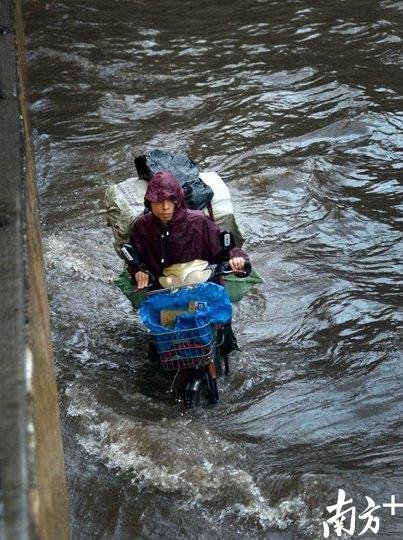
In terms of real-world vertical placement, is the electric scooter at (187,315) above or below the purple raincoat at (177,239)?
below

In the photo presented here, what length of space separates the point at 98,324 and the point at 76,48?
8.07 m

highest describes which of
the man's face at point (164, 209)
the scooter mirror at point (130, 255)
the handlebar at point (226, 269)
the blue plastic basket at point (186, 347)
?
the man's face at point (164, 209)

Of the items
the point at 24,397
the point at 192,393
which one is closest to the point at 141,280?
the point at 192,393

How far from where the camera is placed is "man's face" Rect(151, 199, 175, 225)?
6000mm

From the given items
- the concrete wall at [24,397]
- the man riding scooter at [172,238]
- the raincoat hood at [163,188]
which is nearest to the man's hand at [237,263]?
the man riding scooter at [172,238]

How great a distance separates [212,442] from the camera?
6078 mm

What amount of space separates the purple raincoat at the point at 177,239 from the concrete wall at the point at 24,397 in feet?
2.64

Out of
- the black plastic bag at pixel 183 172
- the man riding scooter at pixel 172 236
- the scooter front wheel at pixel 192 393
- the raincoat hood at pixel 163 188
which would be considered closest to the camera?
the raincoat hood at pixel 163 188

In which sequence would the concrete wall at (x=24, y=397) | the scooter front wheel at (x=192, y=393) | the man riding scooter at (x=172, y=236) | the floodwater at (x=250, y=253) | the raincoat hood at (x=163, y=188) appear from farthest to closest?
the scooter front wheel at (x=192, y=393) → the man riding scooter at (x=172, y=236) → the raincoat hood at (x=163, y=188) → the floodwater at (x=250, y=253) → the concrete wall at (x=24, y=397)

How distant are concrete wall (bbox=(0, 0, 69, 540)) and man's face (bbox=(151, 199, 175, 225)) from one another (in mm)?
803

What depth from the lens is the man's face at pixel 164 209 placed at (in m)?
6.00

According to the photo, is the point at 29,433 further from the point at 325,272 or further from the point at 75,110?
the point at 75,110

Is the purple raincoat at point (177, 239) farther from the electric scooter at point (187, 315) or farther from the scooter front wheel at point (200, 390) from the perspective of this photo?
the scooter front wheel at point (200, 390)

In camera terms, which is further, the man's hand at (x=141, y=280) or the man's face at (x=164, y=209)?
the man's hand at (x=141, y=280)
